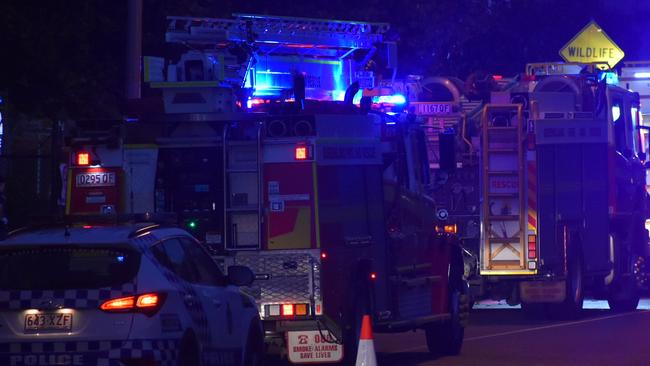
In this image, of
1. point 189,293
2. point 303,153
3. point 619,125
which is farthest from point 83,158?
point 619,125

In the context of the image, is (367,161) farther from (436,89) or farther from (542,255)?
(436,89)

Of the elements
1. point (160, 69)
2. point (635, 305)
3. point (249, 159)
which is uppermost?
point (160, 69)

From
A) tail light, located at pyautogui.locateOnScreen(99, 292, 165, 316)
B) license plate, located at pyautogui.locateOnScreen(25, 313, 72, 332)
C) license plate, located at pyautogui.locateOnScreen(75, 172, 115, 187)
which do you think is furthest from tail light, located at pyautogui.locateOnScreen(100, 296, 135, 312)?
license plate, located at pyautogui.locateOnScreen(75, 172, 115, 187)

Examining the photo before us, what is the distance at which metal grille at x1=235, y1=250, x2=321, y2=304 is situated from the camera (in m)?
13.6

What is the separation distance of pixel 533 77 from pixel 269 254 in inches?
436

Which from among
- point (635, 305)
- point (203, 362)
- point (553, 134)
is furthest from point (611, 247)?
point (203, 362)

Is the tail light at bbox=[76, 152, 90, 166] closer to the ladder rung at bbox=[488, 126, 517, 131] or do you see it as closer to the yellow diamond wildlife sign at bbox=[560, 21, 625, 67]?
the ladder rung at bbox=[488, 126, 517, 131]

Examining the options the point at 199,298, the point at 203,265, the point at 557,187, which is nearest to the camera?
the point at 199,298

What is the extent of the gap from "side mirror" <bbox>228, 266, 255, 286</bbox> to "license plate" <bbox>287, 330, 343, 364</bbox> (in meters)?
2.39

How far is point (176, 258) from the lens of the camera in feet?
35.0

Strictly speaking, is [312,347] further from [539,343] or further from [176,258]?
[539,343]

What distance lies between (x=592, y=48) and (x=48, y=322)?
79.4ft

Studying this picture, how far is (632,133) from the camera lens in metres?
24.8

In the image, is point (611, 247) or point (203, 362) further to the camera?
point (611, 247)
